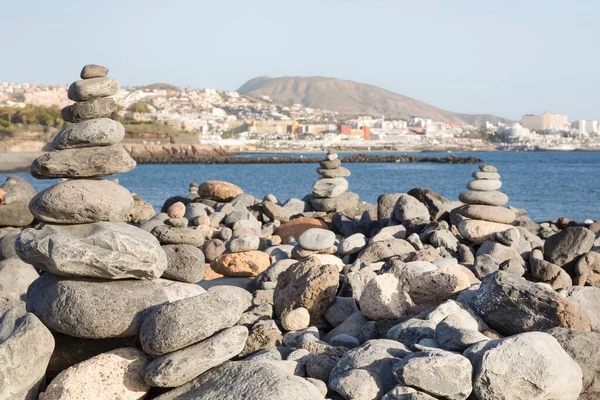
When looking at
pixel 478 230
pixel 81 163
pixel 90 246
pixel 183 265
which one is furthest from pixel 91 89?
pixel 478 230

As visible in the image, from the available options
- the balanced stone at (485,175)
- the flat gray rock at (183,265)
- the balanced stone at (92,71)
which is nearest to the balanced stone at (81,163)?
the balanced stone at (92,71)

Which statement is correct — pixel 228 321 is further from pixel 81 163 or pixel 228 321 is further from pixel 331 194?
pixel 331 194

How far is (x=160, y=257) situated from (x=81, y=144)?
1246 mm

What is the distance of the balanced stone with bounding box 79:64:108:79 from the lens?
7.49m

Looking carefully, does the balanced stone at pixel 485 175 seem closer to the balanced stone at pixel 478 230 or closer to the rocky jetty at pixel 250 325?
the balanced stone at pixel 478 230

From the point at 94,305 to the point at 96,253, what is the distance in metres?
0.40

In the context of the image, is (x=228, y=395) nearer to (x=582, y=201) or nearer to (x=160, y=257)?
(x=160, y=257)

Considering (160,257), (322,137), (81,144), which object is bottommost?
(322,137)

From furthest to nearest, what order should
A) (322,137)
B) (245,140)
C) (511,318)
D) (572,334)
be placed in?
(322,137) < (245,140) < (511,318) < (572,334)

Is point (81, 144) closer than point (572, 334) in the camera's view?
No

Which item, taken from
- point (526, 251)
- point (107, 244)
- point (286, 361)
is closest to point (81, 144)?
point (107, 244)

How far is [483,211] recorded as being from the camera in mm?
13086

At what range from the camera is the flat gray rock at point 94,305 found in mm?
6508

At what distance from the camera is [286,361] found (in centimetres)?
652
